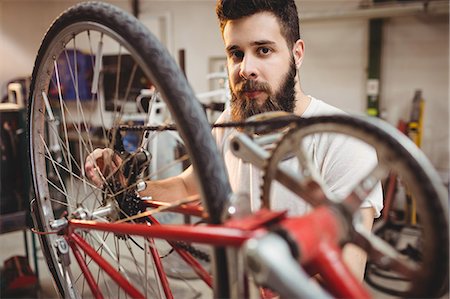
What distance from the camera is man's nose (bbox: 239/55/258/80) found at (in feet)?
3.03

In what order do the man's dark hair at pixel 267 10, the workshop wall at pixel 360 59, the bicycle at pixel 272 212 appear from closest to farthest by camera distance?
the bicycle at pixel 272 212, the man's dark hair at pixel 267 10, the workshop wall at pixel 360 59

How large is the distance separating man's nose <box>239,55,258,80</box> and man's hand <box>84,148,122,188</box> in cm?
36

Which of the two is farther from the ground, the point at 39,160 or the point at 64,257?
the point at 39,160

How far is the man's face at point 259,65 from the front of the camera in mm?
916

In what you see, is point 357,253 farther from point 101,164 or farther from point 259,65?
point 101,164

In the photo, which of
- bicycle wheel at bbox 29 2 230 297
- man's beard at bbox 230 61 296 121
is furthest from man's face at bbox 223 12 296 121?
bicycle wheel at bbox 29 2 230 297

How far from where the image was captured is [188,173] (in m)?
1.15

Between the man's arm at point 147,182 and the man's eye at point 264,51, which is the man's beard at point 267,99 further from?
the man's arm at point 147,182

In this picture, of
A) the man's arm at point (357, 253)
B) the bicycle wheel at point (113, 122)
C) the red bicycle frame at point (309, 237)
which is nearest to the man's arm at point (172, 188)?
the bicycle wheel at point (113, 122)

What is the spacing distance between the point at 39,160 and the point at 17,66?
4.90 m

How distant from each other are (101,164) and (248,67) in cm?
42

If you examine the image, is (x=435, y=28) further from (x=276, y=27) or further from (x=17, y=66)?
(x=17, y=66)

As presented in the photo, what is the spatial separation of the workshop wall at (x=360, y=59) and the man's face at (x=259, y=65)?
282cm

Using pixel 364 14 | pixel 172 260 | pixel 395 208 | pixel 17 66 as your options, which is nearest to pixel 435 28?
pixel 364 14
